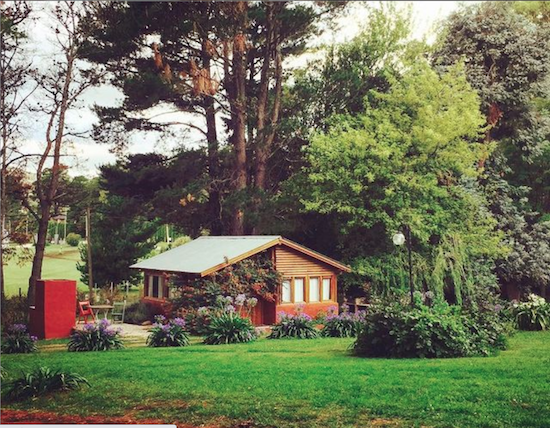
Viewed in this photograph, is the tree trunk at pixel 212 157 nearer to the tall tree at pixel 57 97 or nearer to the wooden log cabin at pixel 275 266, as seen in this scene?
the wooden log cabin at pixel 275 266

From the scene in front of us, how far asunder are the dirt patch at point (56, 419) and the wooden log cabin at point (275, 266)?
2920 millimetres

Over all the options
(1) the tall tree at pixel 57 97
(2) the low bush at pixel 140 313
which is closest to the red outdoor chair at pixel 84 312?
(2) the low bush at pixel 140 313

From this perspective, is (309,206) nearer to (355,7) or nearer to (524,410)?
(355,7)

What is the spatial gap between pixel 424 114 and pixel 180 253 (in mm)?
4654

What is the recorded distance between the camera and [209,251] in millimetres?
10109

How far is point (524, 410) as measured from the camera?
5.87 metres

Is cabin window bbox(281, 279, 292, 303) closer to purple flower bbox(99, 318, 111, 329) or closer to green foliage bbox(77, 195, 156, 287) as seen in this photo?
green foliage bbox(77, 195, 156, 287)

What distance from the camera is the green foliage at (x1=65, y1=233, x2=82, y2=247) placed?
7.57 meters

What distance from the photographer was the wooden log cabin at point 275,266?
978 centimetres

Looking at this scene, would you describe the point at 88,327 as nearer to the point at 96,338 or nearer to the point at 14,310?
the point at 96,338

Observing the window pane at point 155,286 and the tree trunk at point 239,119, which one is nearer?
the tree trunk at point 239,119

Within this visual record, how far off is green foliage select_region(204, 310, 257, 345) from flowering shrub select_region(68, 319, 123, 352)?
4.89ft

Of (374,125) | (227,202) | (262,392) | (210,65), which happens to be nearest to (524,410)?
(262,392)

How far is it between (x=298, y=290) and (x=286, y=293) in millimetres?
211
